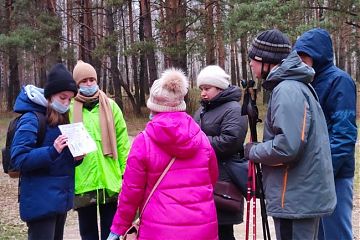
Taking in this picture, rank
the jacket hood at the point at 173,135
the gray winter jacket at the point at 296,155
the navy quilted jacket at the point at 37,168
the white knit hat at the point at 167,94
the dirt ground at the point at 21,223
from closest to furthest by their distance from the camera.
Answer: the gray winter jacket at the point at 296,155, the jacket hood at the point at 173,135, the white knit hat at the point at 167,94, the navy quilted jacket at the point at 37,168, the dirt ground at the point at 21,223

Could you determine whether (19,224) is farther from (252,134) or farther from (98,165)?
(252,134)

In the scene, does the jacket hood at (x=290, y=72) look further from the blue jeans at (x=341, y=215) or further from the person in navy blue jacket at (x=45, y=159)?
the person in navy blue jacket at (x=45, y=159)

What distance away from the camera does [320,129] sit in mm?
3152

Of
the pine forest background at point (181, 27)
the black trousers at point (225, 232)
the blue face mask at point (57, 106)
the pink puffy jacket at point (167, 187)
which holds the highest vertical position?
the pine forest background at point (181, 27)

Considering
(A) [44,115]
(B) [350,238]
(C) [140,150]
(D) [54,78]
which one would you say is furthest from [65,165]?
(B) [350,238]

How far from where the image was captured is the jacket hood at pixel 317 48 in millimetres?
3807

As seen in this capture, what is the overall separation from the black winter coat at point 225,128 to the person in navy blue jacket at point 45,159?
3.64 ft

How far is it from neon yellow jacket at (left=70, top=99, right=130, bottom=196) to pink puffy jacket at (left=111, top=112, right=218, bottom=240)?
116 centimetres

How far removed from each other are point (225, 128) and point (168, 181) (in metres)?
1.11

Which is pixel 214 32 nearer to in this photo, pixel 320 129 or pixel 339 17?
pixel 339 17

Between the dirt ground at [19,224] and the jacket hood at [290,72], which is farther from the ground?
the jacket hood at [290,72]

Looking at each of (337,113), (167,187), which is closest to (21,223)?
(167,187)

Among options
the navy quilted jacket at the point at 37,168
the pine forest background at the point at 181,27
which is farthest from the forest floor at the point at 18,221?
the pine forest background at the point at 181,27

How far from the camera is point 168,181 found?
10.4ft
